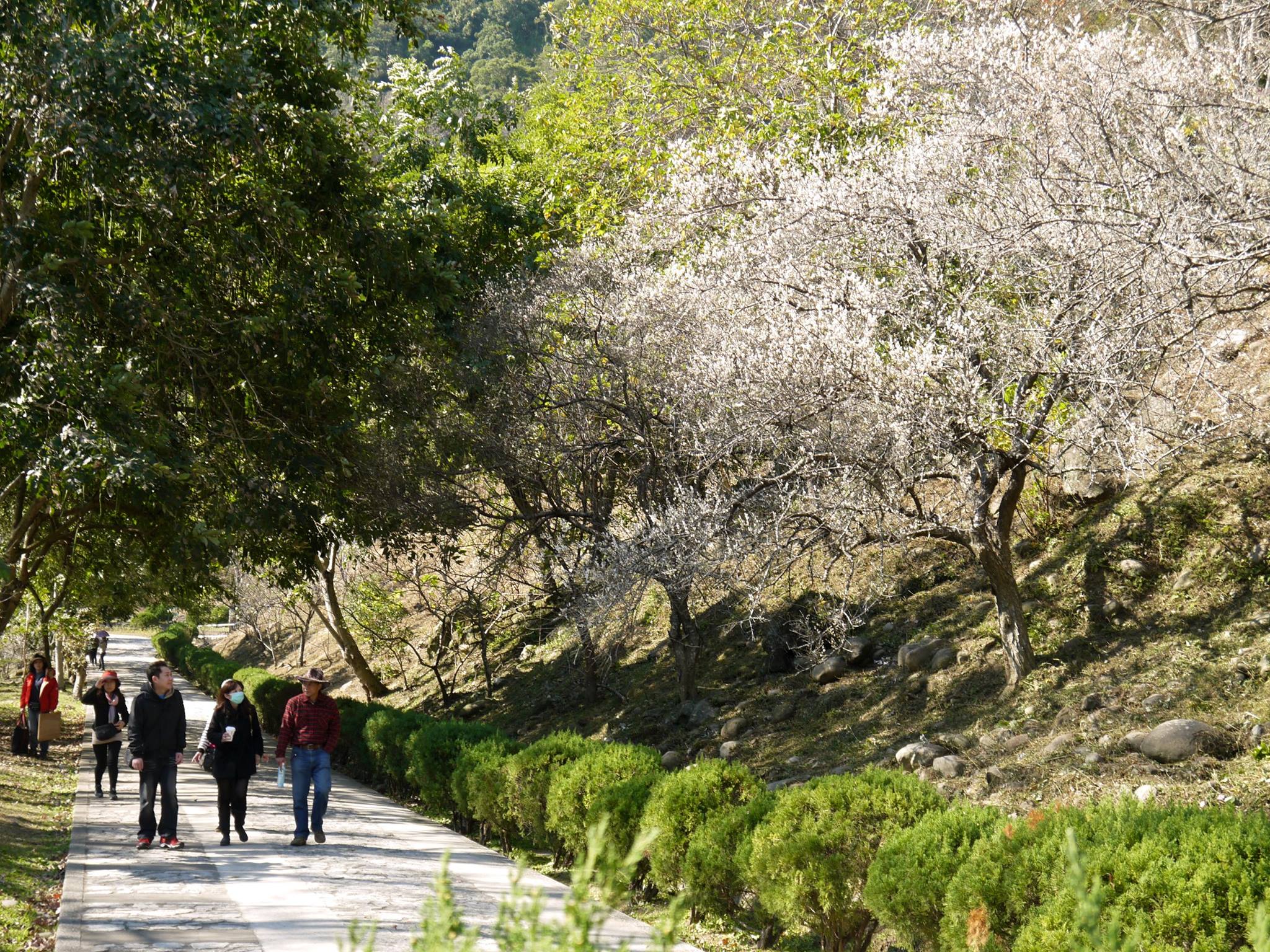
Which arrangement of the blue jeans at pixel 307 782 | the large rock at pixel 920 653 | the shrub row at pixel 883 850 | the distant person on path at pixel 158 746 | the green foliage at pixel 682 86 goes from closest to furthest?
the shrub row at pixel 883 850
the distant person on path at pixel 158 746
the blue jeans at pixel 307 782
the large rock at pixel 920 653
the green foliage at pixel 682 86

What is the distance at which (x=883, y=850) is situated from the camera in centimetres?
571

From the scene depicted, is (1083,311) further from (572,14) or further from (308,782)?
(572,14)

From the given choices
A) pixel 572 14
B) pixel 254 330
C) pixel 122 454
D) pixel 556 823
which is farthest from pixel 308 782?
pixel 572 14

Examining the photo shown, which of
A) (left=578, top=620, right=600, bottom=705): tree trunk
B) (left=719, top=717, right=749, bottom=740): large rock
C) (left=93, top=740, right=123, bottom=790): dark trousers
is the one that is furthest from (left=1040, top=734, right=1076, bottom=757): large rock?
(left=93, top=740, right=123, bottom=790): dark trousers

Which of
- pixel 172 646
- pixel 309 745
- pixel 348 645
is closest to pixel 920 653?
pixel 309 745

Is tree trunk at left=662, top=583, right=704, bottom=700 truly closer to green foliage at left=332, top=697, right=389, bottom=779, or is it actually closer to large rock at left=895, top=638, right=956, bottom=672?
large rock at left=895, top=638, right=956, bottom=672

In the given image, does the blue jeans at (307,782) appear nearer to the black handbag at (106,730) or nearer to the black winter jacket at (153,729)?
the black winter jacket at (153,729)

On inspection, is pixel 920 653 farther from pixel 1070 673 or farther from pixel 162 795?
pixel 162 795

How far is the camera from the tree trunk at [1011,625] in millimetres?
10023

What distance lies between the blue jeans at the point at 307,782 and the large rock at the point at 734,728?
4.79 meters

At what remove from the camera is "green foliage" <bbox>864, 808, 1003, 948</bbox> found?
5.30 metres

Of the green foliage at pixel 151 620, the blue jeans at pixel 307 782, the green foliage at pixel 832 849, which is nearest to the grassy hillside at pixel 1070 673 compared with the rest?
the green foliage at pixel 832 849

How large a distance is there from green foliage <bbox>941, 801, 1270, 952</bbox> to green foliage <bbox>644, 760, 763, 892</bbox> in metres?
2.29

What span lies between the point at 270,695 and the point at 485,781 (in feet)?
39.5
